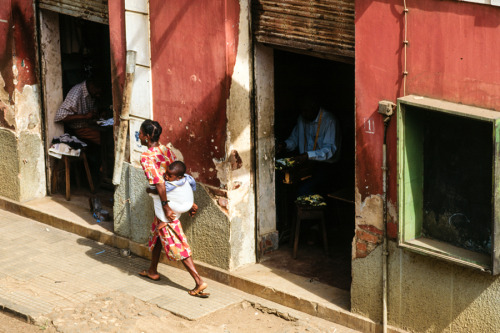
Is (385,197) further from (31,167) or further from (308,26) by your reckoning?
(31,167)

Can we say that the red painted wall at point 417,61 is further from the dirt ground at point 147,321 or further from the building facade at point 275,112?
the dirt ground at point 147,321

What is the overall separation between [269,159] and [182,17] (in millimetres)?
1713

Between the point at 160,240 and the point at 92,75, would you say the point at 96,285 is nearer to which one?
the point at 160,240

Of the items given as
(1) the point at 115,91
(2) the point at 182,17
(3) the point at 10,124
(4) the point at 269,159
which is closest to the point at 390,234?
(4) the point at 269,159

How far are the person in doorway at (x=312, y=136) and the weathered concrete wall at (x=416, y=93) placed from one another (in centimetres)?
190

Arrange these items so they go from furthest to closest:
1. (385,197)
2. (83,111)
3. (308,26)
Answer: (83,111)
(308,26)
(385,197)

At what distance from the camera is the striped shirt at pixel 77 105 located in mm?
11328

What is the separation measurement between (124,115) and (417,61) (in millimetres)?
3783

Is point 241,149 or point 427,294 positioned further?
point 241,149

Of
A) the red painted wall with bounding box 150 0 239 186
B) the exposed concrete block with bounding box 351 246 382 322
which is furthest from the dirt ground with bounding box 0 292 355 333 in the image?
the red painted wall with bounding box 150 0 239 186

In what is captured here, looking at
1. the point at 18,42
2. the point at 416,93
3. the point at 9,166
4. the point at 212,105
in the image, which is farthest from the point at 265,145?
the point at 9,166

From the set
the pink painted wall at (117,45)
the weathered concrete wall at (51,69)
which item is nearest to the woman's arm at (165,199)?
the pink painted wall at (117,45)

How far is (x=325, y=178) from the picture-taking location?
33.0 feet

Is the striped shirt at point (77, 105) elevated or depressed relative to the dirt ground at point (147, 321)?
elevated
